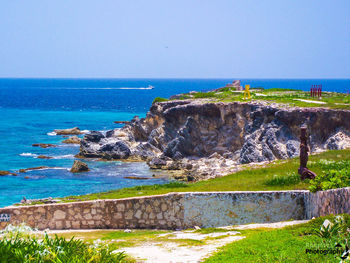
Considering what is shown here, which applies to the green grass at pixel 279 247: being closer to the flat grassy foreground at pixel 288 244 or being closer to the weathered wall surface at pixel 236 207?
the flat grassy foreground at pixel 288 244

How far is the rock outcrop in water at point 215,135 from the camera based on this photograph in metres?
42.3

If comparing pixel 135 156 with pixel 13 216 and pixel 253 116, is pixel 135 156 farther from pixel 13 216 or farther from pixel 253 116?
pixel 13 216

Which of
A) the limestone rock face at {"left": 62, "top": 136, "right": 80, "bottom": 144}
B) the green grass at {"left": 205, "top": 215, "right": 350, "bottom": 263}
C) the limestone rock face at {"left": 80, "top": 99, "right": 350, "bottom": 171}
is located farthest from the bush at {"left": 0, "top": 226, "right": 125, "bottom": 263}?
the limestone rock face at {"left": 62, "top": 136, "right": 80, "bottom": 144}

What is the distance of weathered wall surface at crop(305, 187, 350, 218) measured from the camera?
1274 centimetres

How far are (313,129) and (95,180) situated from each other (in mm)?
21441

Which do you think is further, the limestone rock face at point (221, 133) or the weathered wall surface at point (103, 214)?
the limestone rock face at point (221, 133)

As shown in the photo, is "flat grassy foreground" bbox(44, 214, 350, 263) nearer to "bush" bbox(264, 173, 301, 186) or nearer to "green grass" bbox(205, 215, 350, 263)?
"green grass" bbox(205, 215, 350, 263)

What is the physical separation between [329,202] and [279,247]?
372cm

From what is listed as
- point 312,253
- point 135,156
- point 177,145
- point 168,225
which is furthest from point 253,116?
point 312,253

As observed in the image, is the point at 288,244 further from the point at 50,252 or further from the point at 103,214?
the point at 103,214

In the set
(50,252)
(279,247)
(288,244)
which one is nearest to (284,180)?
(288,244)

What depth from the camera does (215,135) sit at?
179 feet

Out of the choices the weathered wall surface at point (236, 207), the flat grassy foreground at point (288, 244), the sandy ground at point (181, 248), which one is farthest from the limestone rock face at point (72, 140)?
the flat grassy foreground at point (288, 244)

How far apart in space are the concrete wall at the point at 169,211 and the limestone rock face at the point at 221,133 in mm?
22140
